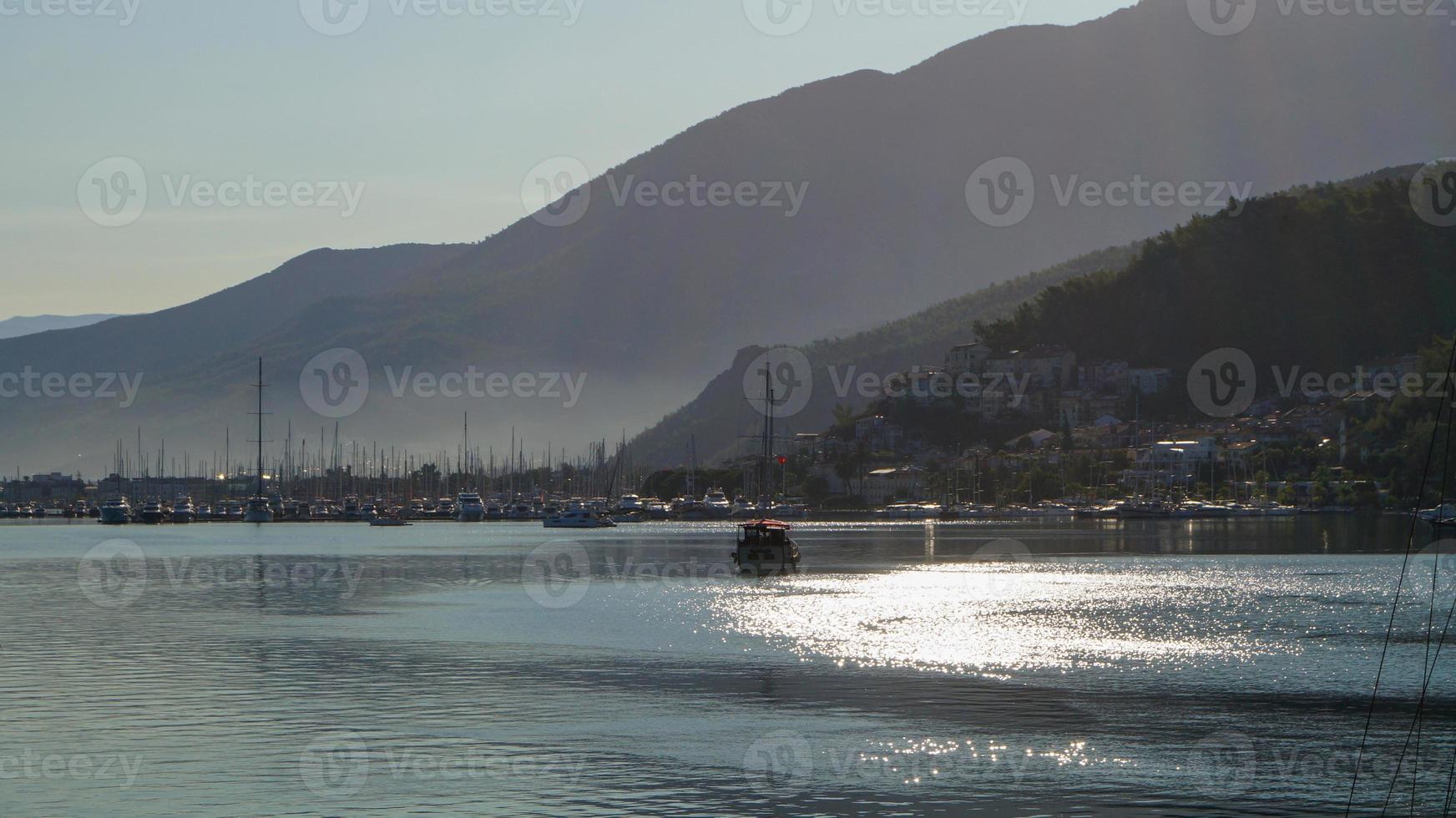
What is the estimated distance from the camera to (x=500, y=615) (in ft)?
199

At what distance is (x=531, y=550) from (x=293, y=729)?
265ft

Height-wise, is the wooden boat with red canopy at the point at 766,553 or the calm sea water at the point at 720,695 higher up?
the wooden boat with red canopy at the point at 766,553

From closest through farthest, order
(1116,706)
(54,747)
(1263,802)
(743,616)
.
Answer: (1263,802) < (54,747) < (1116,706) < (743,616)

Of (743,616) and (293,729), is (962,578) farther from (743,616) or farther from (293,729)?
(293,729)

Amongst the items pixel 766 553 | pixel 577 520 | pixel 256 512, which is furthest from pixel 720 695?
pixel 256 512

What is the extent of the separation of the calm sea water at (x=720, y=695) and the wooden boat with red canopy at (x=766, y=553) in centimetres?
289

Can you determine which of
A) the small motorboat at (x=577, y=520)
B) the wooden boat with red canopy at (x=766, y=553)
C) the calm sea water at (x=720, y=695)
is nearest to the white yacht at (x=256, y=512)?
the small motorboat at (x=577, y=520)

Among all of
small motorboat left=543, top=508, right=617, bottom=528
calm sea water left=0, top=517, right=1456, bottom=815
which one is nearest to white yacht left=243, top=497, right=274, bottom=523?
small motorboat left=543, top=508, right=617, bottom=528

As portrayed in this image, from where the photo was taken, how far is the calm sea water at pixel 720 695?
28.4 m

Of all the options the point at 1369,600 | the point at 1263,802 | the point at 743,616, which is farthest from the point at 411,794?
the point at 1369,600

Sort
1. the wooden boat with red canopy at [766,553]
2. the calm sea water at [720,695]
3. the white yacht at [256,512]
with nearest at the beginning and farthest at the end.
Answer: the calm sea water at [720,695], the wooden boat with red canopy at [766,553], the white yacht at [256,512]

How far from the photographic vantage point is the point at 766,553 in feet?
275

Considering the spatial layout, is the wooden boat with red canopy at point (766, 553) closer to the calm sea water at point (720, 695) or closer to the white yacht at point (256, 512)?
the calm sea water at point (720, 695)

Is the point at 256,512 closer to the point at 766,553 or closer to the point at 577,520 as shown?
the point at 577,520
